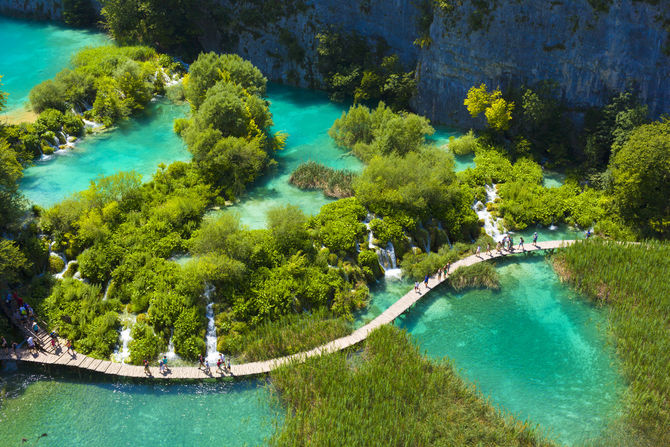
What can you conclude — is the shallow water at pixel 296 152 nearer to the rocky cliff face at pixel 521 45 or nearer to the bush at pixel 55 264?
the rocky cliff face at pixel 521 45

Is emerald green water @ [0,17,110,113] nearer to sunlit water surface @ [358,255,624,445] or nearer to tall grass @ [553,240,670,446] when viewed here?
sunlit water surface @ [358,255,624,445]

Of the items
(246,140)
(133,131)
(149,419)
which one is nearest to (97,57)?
(133,131)

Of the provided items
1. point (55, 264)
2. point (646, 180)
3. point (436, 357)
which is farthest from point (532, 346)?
point (55, 264)

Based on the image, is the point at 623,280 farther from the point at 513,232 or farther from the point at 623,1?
the point at 623,1

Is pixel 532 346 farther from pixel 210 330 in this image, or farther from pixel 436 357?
pixel 210 330

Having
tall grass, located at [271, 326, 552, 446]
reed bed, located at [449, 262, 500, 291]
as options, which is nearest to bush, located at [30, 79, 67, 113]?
tall grass, located at [271, 326, 552, 446]

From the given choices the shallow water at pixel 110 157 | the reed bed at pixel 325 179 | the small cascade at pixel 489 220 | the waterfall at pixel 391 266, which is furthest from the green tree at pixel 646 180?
the shallow water at pixel 110 157
